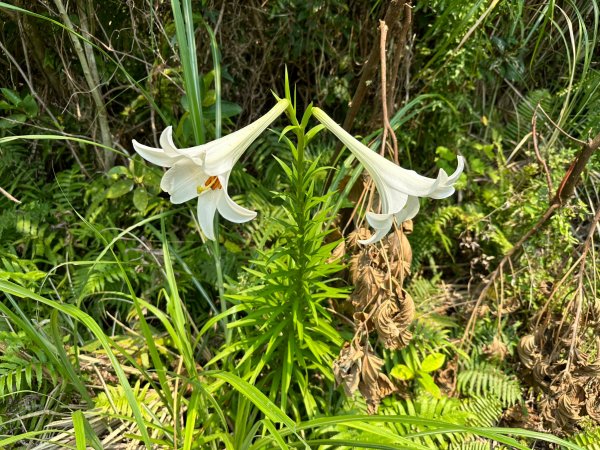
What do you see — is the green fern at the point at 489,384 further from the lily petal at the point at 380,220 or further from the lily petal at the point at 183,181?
the lily petal at the point at 183,181

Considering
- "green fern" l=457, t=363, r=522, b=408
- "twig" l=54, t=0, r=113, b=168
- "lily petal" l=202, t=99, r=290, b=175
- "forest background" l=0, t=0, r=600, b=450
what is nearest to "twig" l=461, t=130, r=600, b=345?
"forest background" l=0, t=0, r=600, b=450

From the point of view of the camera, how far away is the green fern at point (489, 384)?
176cm

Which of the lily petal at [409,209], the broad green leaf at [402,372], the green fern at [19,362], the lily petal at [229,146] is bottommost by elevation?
the broad green leaf at [402,372]

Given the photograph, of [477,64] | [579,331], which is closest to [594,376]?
[579,331]

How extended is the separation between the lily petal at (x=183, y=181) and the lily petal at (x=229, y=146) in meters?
0.12

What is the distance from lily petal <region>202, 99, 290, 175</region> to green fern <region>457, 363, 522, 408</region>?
1268 millimetres

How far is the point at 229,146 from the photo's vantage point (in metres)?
1.06

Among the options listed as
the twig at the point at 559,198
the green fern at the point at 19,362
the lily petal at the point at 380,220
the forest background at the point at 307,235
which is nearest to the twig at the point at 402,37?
the forest background at the point at 307,235

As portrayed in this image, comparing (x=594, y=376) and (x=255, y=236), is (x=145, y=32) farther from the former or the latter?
(x=594, y=376)

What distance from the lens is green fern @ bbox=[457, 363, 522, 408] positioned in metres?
1.76

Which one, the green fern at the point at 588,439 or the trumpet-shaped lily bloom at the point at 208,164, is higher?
the trumpet-shaped lily bloom at the point at 208,164

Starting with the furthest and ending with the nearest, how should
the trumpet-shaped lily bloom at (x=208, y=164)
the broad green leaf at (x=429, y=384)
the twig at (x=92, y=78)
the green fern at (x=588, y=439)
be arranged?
the twig at (x=92, y=78)
the broad green leaf at (x=429, y=384)
the green fern at (x=588, y=439)
the trumpet-shaped lily bloom at (x=208, y=164)

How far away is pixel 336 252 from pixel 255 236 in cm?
62

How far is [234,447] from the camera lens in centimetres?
144
